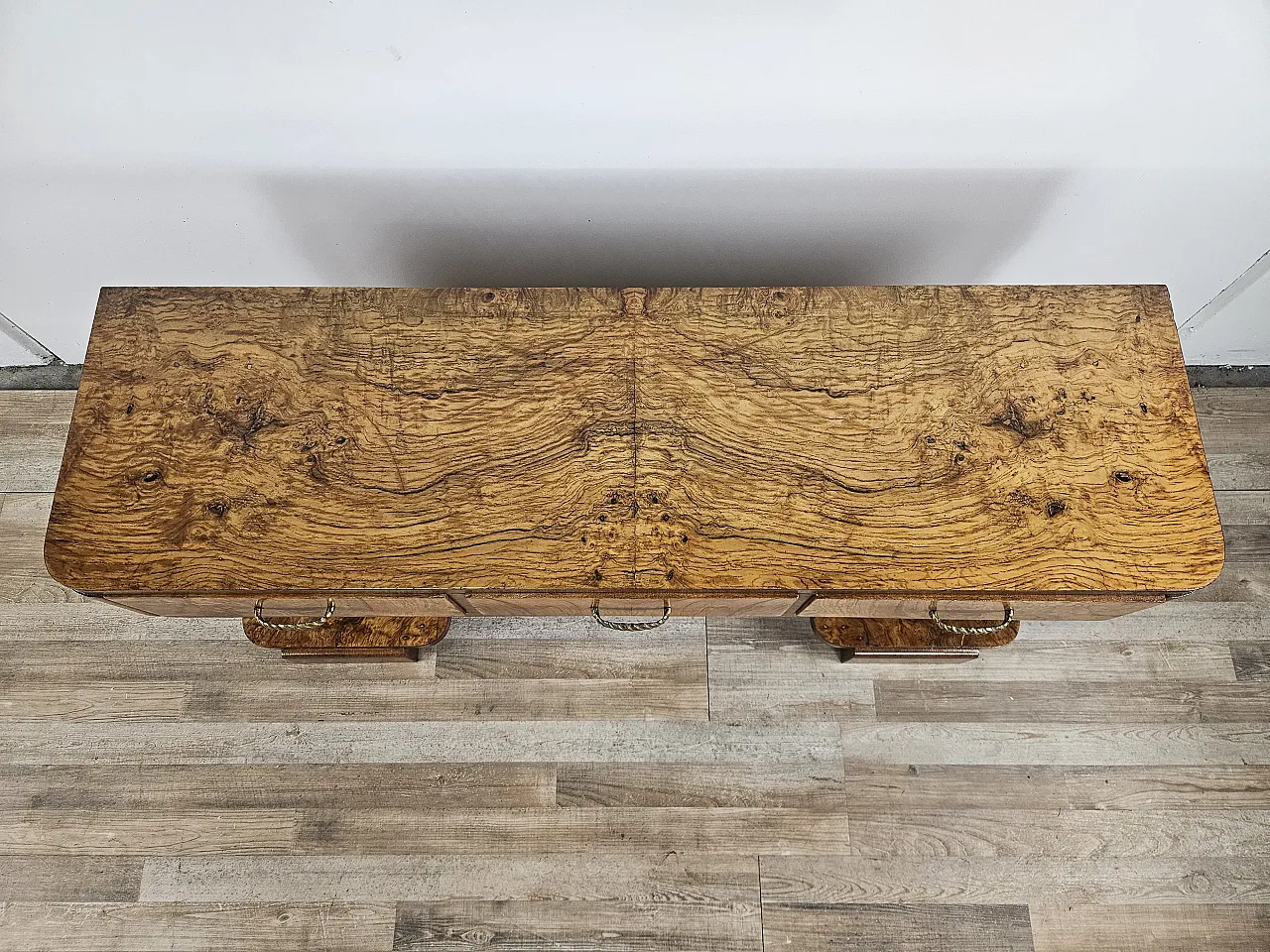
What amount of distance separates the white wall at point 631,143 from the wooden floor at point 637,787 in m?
0.67

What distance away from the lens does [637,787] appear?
1240mm

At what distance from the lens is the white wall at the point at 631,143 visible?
76 cm

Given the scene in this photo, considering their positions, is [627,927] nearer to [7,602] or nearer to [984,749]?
[984,749]

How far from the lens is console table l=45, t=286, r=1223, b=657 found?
0.79m

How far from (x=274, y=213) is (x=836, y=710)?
1.22 metres

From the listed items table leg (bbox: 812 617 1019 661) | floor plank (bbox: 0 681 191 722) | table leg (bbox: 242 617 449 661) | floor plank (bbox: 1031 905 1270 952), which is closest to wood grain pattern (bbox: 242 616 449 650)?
table leg (bbox: 242 617 449 661)

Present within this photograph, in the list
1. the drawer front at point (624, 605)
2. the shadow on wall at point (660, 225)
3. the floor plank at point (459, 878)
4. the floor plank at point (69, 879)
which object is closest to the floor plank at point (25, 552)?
the floor plank at point (69, 879)

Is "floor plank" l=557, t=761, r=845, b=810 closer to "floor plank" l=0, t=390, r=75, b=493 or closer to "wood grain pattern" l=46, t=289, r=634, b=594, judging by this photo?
"wood grain pattern" l=46, t=289, r=634, b=594

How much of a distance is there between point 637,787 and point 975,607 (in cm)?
68

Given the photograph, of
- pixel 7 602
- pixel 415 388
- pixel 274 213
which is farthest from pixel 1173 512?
pixel 7 602

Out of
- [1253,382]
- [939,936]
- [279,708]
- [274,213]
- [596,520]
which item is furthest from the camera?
[1253,382]

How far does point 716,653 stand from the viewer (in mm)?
1307

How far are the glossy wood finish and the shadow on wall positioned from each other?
175 millimetres

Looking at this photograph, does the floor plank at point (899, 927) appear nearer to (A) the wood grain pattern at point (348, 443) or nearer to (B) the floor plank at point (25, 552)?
(A) the wood grain pattern at point (348, 443)
